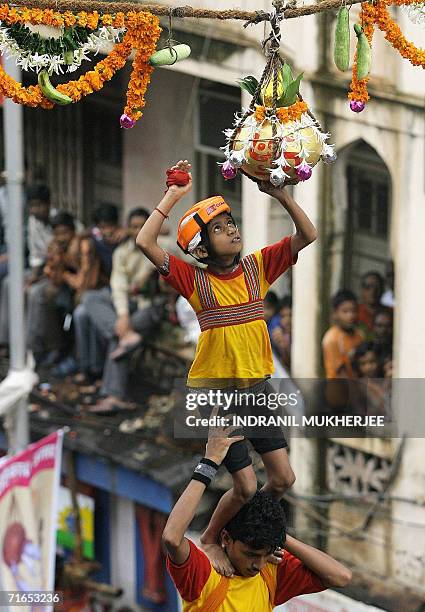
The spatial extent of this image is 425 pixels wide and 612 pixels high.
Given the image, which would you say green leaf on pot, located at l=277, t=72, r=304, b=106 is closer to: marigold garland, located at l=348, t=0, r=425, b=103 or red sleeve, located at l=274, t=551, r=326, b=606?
marigold garland, located at l=348, t=0, r=425, b=103

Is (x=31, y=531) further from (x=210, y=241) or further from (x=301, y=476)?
(x=210, y=241)

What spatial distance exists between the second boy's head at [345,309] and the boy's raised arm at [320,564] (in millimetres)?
4744

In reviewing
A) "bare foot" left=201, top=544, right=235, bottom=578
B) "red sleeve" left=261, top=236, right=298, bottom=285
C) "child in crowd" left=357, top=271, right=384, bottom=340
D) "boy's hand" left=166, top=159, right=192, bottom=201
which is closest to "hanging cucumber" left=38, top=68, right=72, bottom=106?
"boy's hand" left=166, top=159, right=192, bottom=201

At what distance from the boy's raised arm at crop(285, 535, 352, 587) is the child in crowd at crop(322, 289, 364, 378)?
464cm

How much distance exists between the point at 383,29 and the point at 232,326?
1.44m

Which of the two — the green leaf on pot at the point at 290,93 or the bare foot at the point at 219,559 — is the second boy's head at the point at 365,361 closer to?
the bare foot at the point at 219,559

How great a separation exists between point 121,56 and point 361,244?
205 inches

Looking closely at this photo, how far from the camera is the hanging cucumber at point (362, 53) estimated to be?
6008mm

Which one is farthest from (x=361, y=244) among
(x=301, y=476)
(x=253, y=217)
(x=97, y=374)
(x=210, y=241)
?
(x=210, y=241)

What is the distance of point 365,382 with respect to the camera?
1059 cm

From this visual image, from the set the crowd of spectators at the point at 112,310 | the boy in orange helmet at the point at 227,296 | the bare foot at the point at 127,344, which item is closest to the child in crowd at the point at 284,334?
the crowd of spectators at the point at 112,310

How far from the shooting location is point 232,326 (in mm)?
6309

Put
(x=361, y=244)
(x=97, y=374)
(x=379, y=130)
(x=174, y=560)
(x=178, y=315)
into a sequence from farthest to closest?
1. (x=97, y=374)
2. (x=178, y=315)
3. (x=361, y=244)
4. (x=379, y=130)
5. (x=174, y=560)

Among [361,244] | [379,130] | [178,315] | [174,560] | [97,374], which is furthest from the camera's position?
[97,374]
